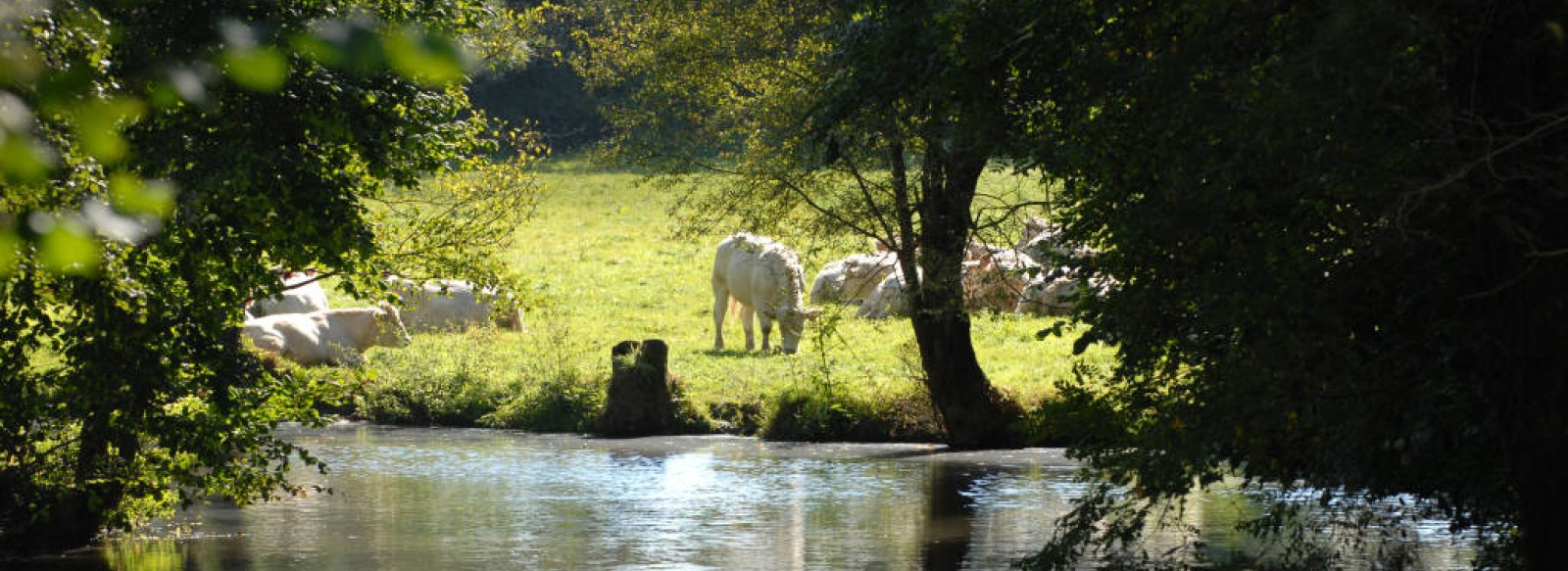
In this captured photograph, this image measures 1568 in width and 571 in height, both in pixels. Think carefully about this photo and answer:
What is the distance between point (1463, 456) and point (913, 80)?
354 cm

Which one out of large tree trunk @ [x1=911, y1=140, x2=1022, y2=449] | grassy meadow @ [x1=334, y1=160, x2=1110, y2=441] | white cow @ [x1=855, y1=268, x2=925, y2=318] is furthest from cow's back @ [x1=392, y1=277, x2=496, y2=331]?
large tree trunk @ [x1=911, y1=140, x2=1022, y2=449]

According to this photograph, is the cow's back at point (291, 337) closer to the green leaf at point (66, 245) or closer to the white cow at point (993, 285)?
the white cow at point (993, 285)

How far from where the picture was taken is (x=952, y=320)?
19875 millimetres

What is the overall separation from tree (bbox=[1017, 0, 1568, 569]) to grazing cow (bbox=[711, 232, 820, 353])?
661 inches

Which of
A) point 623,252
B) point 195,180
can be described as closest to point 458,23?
point 195,180

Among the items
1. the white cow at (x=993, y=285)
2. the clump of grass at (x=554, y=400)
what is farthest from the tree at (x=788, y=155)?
the clump of grass at (x=554, y=400)

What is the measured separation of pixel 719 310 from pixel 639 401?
20.0ft

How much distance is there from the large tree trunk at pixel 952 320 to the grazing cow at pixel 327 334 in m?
9.53

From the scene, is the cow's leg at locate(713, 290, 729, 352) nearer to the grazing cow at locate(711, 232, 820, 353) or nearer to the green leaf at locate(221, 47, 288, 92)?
the grazing cow at locate(711, 232, 820, 353)

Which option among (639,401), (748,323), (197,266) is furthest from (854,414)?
(197,266)

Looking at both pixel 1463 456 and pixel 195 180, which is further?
pixel 195 180

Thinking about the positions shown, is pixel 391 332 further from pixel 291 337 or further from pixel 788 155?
pixel 788 155

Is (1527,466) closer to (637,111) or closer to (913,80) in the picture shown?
(913,80)

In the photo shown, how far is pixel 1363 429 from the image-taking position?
26.3 feet
